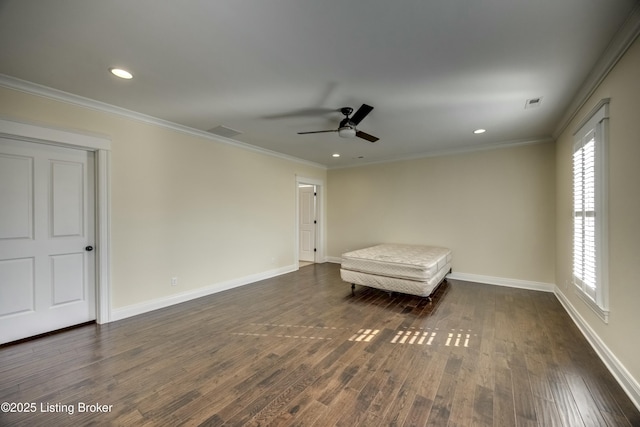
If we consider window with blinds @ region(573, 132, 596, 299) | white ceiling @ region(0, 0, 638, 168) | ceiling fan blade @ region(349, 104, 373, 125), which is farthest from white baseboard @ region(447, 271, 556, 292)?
ceiling fan blade @ region(349, 104, 373, 125)

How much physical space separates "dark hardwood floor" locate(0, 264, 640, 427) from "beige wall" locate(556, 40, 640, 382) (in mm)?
346

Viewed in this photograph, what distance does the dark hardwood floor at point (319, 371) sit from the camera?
1.74 m

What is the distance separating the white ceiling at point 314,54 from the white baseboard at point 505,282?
109 inches

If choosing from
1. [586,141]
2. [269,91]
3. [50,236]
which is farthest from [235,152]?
[586,141]

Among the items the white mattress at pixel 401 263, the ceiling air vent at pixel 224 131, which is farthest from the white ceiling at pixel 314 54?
the white mattress at pixel 401 263

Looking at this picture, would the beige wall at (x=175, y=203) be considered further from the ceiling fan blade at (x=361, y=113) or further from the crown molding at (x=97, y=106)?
the ceiling fan blade at (x=361, y=113)

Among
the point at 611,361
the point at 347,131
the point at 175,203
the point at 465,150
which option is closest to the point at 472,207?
the point at 465,150

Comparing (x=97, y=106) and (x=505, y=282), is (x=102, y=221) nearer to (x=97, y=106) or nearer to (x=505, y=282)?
(x=97, y=106)

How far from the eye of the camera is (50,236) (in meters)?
2.91

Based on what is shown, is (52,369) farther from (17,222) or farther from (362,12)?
(362,12)

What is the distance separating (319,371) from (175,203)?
3104 millimetres

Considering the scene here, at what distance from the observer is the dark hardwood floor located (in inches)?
68.3

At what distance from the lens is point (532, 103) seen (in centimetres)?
307

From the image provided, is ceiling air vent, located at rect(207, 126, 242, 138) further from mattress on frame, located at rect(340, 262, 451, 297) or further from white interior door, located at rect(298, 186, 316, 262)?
white interior door, located at rect(298, 186, 316, 262)
